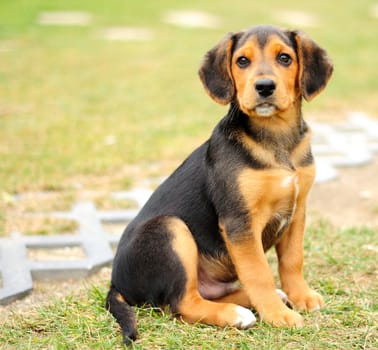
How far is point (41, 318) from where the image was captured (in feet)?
13.9

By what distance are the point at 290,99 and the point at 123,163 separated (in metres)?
4.03

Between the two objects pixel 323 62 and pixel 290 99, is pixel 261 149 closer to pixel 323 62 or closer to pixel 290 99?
pixel 290 99

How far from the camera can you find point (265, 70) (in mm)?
3855

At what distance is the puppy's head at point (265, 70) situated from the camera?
152 inches

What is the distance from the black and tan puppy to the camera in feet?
12.9

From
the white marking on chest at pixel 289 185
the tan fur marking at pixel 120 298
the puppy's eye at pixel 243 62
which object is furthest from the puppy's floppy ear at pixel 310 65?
the tan fur marking at pixel 120 298

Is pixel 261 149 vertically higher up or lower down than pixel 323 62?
lower down

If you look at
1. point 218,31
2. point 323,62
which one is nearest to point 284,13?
point 218,31

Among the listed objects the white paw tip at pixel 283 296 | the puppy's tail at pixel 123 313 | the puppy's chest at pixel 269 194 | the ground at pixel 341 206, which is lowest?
the ground at pixel 341 206

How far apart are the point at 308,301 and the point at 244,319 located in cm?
52

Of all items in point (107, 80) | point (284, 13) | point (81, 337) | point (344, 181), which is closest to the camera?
point (81, 337)

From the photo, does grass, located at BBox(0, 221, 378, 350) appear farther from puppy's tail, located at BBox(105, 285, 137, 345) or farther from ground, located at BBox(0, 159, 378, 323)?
ground, located at BBox(0, 159, 378, 323)

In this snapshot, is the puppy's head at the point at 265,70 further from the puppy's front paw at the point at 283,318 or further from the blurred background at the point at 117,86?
the blurred background at the point at 117,86

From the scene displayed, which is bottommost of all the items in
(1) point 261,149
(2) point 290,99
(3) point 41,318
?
(3) point 41,318
